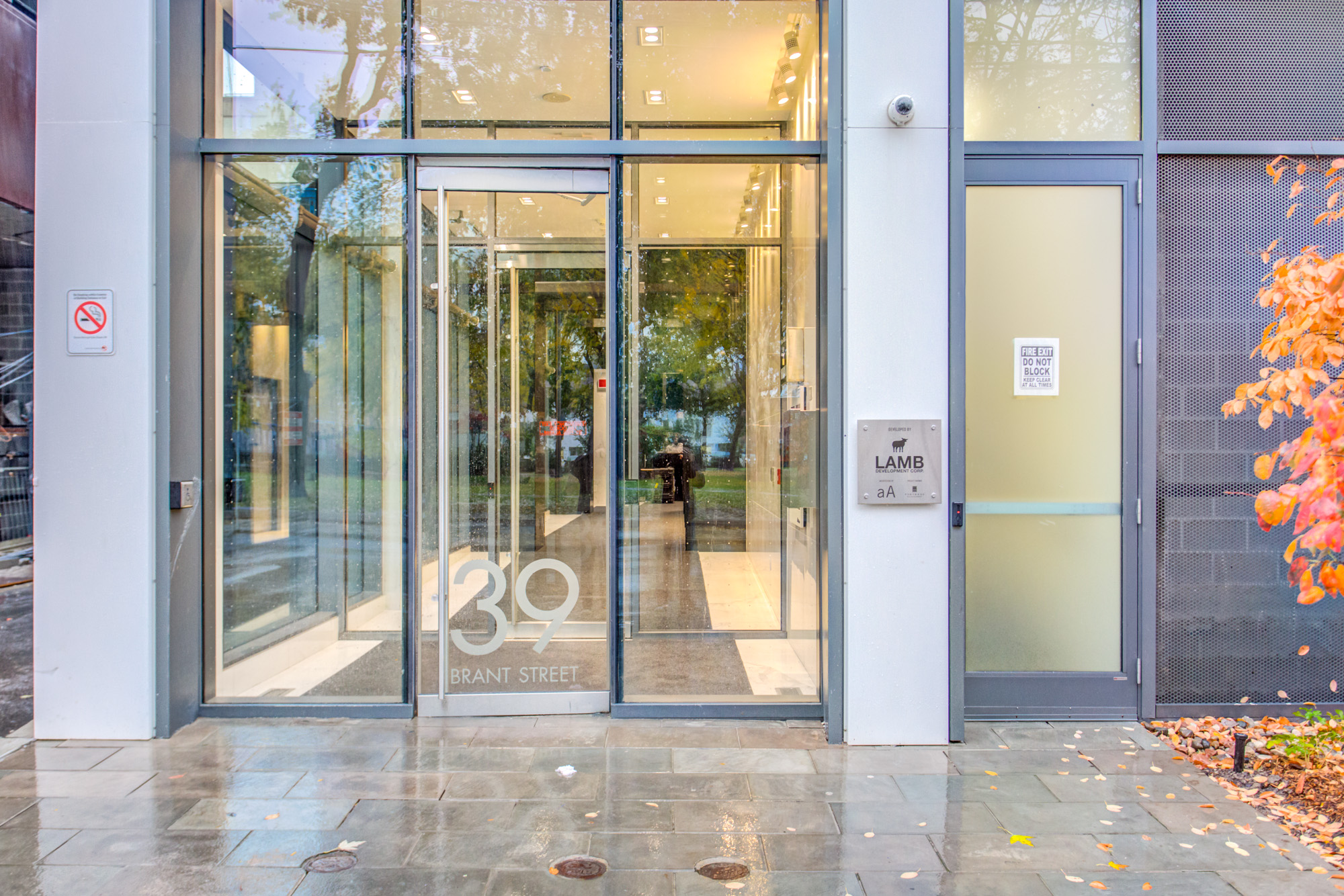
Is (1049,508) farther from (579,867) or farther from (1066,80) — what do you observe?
(579,867)

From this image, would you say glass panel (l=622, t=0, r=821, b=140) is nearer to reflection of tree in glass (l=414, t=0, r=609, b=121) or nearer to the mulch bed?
reflection of tree in glass (l=414, t=0, r=609, b=121)

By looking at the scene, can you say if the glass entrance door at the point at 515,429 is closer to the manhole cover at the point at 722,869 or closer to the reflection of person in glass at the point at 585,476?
the reflection of person in glass at the point at 585,476

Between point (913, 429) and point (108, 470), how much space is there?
14.9ft

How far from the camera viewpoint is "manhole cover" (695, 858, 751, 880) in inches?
119

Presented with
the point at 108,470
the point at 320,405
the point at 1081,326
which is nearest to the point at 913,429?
the point at 1081,326

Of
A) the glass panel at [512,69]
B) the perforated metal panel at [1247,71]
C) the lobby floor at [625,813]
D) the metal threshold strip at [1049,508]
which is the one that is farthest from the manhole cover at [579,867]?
the perforated metal panel at [1247,71]

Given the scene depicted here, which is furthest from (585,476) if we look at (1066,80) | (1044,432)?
(1066,80)

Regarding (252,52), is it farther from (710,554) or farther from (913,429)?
(913,429)

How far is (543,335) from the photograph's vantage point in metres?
4.98

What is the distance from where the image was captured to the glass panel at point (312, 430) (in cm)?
495

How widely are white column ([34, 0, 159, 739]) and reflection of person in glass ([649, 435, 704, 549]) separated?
300 centimetres

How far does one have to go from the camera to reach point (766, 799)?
368cm

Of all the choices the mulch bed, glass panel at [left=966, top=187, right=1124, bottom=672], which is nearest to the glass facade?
glass panel at [left=966, top=187, right=1124, bottom=672]

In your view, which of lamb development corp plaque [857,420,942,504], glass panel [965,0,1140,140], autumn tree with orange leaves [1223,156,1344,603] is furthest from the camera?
glass panel [965,0,1140,140]
